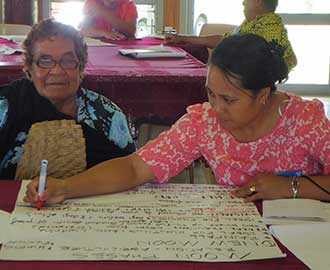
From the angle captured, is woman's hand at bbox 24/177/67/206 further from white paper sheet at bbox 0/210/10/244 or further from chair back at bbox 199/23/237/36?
chair back at bbox 199/23/237/36

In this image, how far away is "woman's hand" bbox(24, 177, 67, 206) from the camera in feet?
4.10

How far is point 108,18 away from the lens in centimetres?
427

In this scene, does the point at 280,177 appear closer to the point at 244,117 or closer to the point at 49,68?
the point at 244,117

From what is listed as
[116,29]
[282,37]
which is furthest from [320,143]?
[116,29]

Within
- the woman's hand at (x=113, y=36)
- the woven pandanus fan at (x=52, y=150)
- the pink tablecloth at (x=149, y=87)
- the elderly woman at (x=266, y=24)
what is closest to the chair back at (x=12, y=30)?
the woman's hand at (x=113, y=36)

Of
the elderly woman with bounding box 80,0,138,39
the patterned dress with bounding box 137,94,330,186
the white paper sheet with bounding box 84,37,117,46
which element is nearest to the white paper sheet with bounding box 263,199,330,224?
the patterned dress with bounding box 137,94,330,186

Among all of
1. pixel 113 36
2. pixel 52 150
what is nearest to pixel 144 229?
pixel 52 150

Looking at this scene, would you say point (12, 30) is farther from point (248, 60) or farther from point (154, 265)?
point (154, 265)

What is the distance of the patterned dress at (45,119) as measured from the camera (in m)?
1.73

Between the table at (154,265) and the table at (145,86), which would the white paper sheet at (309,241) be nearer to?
the table at (154,265)

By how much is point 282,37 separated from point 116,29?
4.28 ft

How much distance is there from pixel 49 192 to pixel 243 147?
1.62ft

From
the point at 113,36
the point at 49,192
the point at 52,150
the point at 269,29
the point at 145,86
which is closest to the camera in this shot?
the point at 49,192

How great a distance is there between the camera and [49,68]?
1.74 meters
